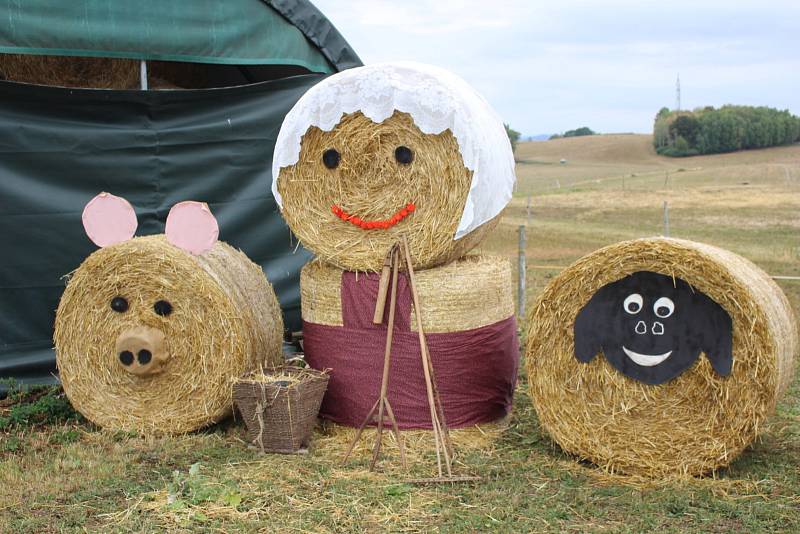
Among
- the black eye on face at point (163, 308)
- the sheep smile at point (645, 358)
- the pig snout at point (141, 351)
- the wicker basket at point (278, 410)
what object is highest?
the black eye on face at point (163, 308)

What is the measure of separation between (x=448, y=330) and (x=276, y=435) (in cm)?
116

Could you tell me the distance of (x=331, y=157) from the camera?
596 centimetres

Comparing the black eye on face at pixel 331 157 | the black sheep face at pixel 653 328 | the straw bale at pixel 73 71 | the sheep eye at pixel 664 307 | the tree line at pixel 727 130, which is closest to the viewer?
the black sheep face at pixel 653 328

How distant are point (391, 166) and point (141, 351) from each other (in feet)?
6.07

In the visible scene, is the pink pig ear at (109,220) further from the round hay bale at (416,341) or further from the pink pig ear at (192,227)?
the round hay bale at (416,341)

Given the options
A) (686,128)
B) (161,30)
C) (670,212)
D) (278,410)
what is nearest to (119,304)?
(278,410)

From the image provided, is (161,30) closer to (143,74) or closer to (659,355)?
(143,74)

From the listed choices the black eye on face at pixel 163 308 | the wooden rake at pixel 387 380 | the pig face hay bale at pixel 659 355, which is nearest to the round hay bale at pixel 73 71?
the black eye on face at pixel 163 308

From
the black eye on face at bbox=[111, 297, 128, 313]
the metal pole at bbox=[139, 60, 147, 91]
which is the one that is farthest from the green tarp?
the black eye on face at bbox=[111, 297, 128, 313]

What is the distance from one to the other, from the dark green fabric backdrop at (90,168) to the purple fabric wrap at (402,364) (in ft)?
6.58

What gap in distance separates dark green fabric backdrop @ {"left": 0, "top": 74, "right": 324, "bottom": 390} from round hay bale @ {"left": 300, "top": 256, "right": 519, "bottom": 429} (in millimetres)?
1805

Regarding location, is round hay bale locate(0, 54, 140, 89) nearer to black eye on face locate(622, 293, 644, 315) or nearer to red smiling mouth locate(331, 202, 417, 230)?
red smiling mouth locate(331, 202, 417, 230)

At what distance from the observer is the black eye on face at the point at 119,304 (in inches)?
229

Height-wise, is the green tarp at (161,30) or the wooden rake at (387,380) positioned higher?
the green tarp at (161,30)
